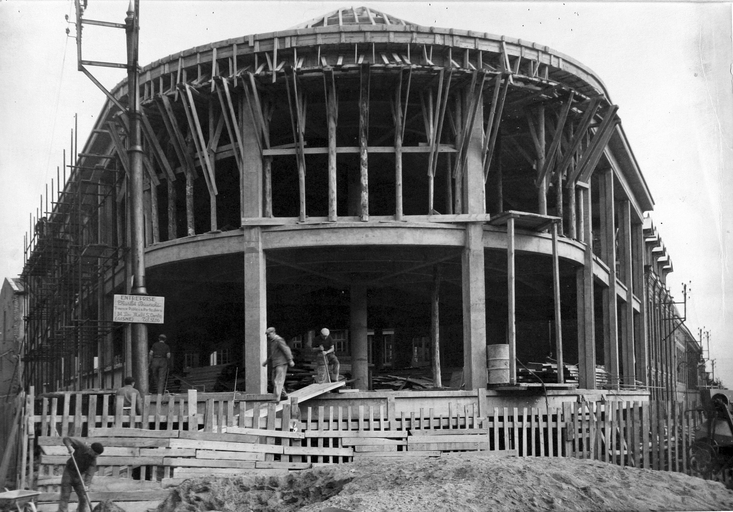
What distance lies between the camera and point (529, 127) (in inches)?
1048

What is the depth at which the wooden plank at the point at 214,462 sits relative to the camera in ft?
45.8

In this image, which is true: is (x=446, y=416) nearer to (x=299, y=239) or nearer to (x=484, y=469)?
(x=484, y=469)

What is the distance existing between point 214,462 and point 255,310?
9773 mm

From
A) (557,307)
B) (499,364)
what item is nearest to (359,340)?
Answer: (499,364)

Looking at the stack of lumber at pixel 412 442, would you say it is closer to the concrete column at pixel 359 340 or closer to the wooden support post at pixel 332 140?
the wooden support post at pixel 332 140

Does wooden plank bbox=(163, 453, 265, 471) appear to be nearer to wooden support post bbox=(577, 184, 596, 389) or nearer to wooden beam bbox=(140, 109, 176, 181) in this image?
wooden beam bbox=(140, 109, 176, 181)

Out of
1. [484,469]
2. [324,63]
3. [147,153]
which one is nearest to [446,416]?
[484,469]

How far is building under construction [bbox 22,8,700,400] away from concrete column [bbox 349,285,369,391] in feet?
0.23

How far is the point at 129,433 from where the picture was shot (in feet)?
46.0

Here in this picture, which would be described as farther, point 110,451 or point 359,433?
point 359,433

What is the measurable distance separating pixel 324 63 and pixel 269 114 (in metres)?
2.30

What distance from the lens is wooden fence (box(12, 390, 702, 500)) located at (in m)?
13.9

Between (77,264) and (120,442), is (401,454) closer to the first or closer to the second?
(120,442)

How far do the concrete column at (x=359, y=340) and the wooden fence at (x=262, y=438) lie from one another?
356 inches
